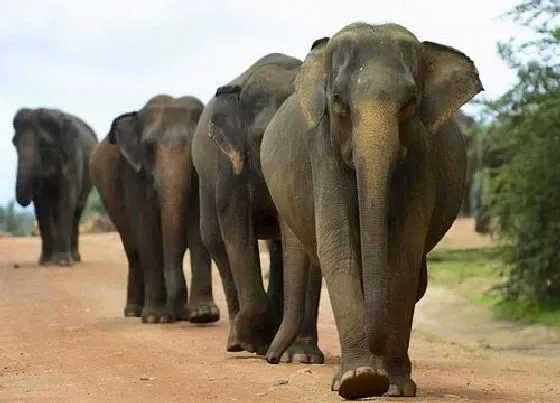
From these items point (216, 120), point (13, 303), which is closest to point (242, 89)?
point (216, 120)

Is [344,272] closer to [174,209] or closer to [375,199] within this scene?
[375,199]

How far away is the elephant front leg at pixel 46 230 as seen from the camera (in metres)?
27.6

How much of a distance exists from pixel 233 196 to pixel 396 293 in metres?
3.74

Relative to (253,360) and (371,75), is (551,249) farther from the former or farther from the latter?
(371,75)

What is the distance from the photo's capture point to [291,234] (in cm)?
1148

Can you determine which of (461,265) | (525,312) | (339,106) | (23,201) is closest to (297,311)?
(339,106)

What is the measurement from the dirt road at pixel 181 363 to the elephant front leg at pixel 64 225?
639 cm

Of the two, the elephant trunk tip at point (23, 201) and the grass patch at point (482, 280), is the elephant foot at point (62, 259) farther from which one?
the grass patch at point (482, 280)

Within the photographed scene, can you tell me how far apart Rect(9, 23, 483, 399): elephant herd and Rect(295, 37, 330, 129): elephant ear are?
11 millimetres

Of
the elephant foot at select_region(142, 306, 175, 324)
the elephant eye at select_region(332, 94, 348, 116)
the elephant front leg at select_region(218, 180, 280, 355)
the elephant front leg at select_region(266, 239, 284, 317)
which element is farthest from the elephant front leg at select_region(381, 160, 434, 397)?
the elephant foot at select_region(142, 306, 175, 324)

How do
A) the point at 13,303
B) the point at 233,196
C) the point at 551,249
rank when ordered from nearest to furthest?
the point at 233,196, the point at 551,249, the point at 13,303

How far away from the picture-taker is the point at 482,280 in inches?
898

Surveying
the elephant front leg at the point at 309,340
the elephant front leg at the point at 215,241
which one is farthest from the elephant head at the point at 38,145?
the elephant front leg at the point at 309,340

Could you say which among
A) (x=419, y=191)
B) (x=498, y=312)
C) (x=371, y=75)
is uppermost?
(x=371, y=75)
